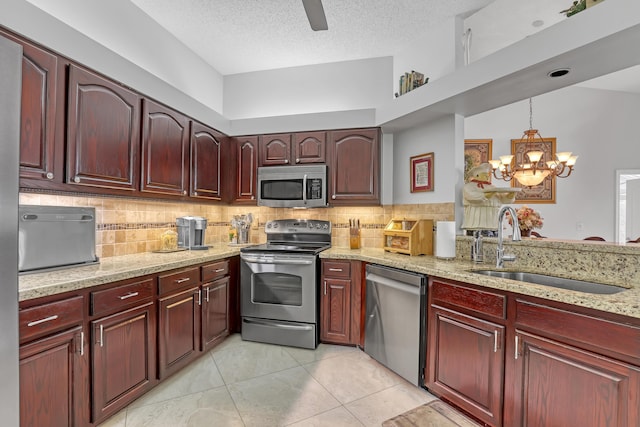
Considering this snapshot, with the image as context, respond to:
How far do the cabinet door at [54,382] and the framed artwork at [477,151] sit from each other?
5.03 meters

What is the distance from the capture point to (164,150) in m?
2.48

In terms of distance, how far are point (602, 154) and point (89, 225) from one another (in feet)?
20.6

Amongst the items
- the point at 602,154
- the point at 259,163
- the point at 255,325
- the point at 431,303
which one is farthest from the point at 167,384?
the point at 602,154

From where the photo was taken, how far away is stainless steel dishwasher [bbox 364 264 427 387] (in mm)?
2148

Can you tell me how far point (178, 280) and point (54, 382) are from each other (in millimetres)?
876

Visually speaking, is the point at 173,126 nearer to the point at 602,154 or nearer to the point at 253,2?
the point at 253,2

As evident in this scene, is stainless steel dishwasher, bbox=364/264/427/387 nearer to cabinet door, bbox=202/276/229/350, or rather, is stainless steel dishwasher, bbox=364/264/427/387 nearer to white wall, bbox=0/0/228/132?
cabinet door, bbox=202/276/229/350

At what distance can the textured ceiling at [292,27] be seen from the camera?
240 cm

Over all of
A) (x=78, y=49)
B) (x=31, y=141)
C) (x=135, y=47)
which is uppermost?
(x=135, y=47)

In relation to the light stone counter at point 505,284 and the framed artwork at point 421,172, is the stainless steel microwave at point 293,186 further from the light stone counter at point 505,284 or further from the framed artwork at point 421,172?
the framed artwork at point 421,172

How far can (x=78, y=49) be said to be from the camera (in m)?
1.79

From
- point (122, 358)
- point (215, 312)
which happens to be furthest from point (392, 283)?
point (122, 358)

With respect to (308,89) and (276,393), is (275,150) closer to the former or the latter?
(308,89)

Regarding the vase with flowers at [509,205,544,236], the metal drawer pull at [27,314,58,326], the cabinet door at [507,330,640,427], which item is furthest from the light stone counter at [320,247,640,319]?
the metal drawer pull at [27,314,58,326]
